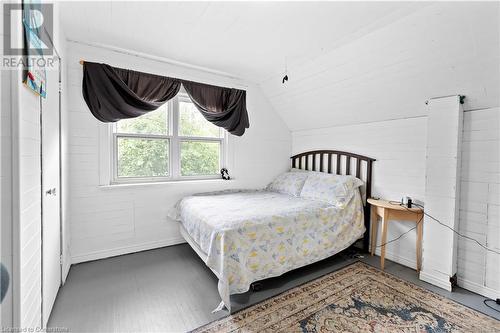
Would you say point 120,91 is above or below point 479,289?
above

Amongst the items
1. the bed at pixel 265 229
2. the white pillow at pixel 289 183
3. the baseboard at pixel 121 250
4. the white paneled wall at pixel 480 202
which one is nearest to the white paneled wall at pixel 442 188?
the white paneled wall at pixel 480 202

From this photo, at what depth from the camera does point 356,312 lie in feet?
6.01

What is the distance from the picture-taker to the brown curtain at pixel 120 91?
2.52 m

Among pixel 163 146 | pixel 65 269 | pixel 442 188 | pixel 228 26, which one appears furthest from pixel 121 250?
pixel 442 188

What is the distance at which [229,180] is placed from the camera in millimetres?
3543

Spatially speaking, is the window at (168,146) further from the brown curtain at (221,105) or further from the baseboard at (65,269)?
the baseboard at (65,269)

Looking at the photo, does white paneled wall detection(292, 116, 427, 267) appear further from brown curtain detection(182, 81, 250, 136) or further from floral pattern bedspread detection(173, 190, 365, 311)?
brown curtain detection(182, 81, 250, 136)

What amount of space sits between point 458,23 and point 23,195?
2976 mm

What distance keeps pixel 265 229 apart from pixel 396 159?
186cm

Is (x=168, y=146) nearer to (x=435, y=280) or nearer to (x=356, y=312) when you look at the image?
(x=356, y=312)

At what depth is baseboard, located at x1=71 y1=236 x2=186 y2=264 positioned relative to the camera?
8.39ft

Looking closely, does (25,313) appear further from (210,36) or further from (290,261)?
(210,36)

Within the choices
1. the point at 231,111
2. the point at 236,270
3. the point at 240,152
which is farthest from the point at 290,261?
the point at 231,111

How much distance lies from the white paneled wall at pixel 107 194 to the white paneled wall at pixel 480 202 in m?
2.70
